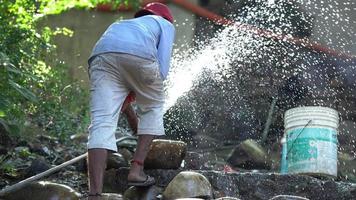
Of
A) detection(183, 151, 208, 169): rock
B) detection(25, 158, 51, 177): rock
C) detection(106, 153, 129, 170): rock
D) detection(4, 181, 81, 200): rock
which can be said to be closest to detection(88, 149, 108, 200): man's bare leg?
detection(4, 181, 81, 200): rock

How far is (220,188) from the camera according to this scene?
4.41m

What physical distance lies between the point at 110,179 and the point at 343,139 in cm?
410

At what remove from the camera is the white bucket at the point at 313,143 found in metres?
5.05

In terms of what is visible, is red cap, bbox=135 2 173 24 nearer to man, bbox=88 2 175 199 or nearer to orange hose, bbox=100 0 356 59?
man, bbox=88 2 175 199

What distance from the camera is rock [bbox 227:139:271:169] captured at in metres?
6.41

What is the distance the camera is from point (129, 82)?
401 cm

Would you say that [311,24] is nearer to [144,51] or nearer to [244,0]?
[244,0]

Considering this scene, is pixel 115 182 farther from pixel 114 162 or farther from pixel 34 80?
pixel 34 80

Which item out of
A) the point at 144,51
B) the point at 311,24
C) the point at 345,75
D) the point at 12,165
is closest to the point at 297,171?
the point at 144,51

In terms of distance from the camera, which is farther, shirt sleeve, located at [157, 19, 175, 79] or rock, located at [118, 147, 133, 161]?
rock, located at [118, 147, 133, 161]

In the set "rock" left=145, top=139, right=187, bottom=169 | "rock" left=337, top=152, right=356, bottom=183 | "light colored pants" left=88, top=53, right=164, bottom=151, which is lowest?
"rock" left=337, top=152, right=356, bottom=183

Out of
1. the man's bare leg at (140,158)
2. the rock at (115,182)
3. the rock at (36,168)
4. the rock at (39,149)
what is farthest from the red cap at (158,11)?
the rock at (39,149)

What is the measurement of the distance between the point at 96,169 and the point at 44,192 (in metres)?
0.56

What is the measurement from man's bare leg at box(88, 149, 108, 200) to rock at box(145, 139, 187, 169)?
929mm
